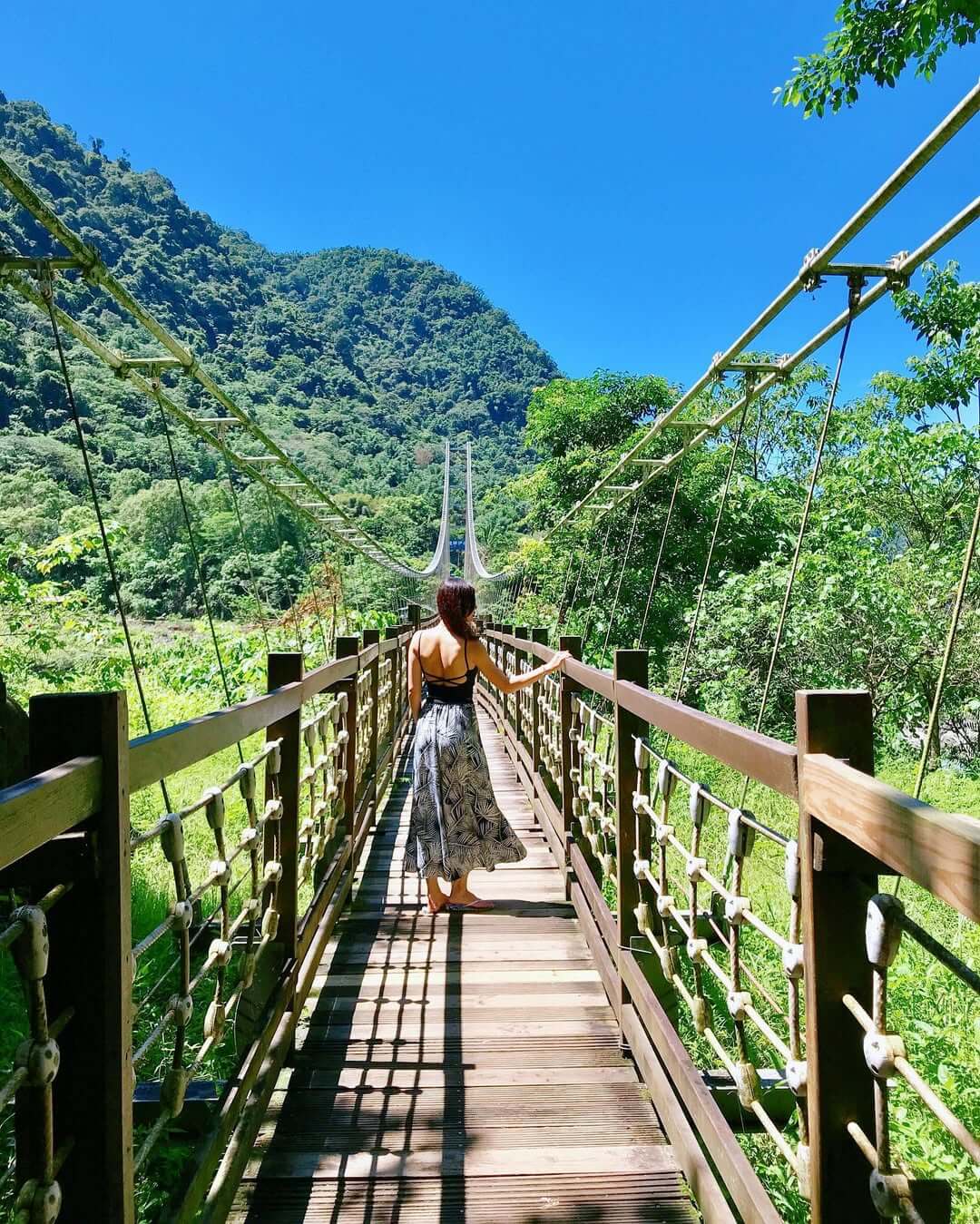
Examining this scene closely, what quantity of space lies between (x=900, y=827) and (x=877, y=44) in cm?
464

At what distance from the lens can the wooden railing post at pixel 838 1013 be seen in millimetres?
796

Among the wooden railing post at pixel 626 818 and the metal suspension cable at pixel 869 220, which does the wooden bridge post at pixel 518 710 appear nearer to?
the metal suspension cable at pixel 869 220

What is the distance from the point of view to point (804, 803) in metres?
0.82

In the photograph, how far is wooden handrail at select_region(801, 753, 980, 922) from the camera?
22.1 inches

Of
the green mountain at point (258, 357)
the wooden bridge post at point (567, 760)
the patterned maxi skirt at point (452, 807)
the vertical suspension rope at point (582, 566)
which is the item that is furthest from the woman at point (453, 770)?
the green mountain at point (258, 357)

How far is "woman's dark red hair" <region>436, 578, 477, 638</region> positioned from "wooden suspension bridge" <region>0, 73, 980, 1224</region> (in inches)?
13.3

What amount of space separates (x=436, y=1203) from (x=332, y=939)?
3.69 ft

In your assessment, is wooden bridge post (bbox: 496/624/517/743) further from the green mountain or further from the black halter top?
the green mountain

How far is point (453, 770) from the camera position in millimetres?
2529

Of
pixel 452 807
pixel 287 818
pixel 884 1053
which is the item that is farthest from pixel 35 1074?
pixel 452 807

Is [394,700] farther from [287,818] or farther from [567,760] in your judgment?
[287,818]

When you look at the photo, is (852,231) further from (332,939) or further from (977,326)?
(977,326)

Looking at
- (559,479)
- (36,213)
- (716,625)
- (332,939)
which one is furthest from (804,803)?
(559,479)

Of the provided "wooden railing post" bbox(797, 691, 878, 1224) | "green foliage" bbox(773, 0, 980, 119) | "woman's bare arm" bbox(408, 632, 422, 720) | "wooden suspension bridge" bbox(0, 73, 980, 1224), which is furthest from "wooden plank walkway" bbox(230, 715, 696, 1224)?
"green foliage" bbox(773, 0, 980, 119)
